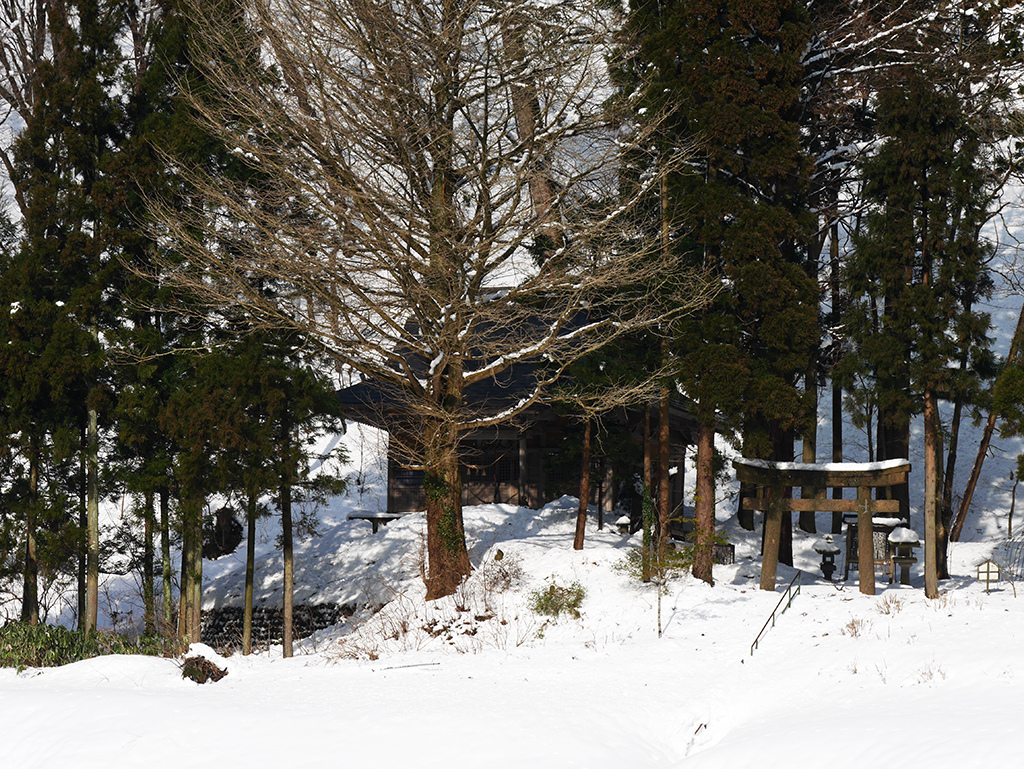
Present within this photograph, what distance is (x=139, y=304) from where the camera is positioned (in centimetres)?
1633

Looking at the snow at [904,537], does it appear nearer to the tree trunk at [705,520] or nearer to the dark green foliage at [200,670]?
the tree trunk at [705,520]

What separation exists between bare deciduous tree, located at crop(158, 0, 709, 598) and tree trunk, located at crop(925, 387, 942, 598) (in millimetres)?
4262

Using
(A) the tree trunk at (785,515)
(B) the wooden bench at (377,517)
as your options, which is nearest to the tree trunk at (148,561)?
(B) the wooden bench at (377,517)

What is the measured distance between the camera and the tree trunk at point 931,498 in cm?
1401

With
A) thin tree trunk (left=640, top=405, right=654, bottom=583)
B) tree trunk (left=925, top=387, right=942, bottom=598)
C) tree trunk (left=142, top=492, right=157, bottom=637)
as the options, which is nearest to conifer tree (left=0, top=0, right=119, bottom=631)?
tree trunk (left=142, top=492, right=157, bottom=637)

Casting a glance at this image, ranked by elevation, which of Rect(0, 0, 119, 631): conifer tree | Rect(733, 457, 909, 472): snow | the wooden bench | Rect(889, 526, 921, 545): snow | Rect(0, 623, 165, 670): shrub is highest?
Rect(0, 0, 119, 631): conifer tree

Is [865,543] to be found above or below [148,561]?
above

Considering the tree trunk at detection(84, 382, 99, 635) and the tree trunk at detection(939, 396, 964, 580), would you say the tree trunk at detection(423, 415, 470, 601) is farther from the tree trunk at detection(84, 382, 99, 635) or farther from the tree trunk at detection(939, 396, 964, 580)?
the tree trunk at detection(939, 396, 964, 580)

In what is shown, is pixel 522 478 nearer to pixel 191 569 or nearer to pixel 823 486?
pixel 191 569

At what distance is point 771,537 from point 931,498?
8.64 feet

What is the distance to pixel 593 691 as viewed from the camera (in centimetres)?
1059

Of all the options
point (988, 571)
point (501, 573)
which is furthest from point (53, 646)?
point (988, 571)

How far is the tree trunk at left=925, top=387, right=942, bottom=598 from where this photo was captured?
46.0ft

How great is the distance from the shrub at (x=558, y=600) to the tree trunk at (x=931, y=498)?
18.3ft
